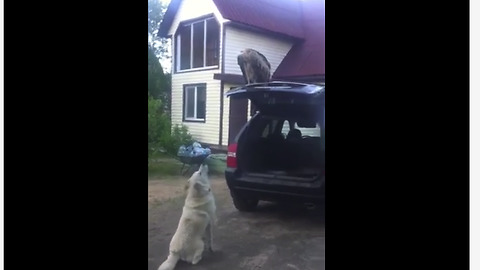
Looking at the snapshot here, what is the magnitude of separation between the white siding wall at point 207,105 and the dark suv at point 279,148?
0.10 meters

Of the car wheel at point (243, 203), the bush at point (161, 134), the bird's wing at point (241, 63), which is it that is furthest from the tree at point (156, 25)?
the car wheel at point (243, 203)

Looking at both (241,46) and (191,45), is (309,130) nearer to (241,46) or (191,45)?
(241,46)

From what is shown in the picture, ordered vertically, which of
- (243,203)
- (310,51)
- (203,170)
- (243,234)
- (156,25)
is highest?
(156,25)

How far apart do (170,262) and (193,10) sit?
1299mm

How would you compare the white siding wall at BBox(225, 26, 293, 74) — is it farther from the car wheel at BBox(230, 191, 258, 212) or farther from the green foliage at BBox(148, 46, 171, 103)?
the car wheel at BBox(230, 191, 258, 212)

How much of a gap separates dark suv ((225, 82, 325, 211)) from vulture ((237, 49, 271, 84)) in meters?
0.04

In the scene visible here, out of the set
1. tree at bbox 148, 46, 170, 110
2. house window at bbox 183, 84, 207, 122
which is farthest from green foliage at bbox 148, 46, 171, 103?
house window at bbox 183, 84, 207, 122

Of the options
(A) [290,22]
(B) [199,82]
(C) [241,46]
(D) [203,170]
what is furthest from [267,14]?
(D) [203,170]

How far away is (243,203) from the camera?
2.27 meters

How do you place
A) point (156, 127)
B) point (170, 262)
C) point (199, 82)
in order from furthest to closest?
point (199, 82)
point (156, 127)
point (170, 262)

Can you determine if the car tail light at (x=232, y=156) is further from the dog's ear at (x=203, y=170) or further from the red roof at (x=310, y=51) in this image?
the red roof at (x=310, y=51)
